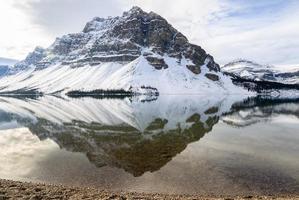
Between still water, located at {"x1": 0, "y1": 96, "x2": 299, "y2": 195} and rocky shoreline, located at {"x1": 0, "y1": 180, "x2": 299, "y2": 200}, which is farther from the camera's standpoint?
still water, located at {"x1": 0, "y1": 96, "x2": 299, "y2": 195}

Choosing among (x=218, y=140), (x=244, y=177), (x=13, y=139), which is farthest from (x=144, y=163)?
(x=13, y=139)

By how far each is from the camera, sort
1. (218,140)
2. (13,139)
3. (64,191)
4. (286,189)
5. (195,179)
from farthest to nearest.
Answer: (13,139) < (218,140) < (195,179) < (286,189) < (64,191)

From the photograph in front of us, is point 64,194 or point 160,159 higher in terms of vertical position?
point 64,194

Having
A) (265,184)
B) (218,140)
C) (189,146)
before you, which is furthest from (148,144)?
(265,184)

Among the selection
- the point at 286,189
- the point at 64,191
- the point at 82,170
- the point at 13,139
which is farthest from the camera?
the point at 13,139

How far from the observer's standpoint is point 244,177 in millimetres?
44062

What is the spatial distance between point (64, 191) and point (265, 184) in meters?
21.9

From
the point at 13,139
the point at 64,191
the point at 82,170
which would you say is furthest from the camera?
the point at 13,139

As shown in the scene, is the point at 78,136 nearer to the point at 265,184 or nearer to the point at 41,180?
the point at 41,180

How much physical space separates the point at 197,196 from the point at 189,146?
2937 cm

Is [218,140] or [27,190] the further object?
[218,140]

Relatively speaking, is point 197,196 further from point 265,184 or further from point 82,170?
point 82,170

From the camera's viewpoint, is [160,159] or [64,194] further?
[160,159]

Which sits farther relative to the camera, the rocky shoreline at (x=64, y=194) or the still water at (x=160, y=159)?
the still water at (x=160, y=159)
